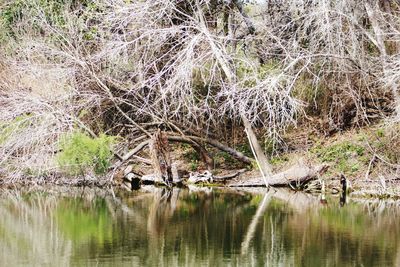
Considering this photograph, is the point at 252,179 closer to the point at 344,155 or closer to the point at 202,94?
the point at 344,155

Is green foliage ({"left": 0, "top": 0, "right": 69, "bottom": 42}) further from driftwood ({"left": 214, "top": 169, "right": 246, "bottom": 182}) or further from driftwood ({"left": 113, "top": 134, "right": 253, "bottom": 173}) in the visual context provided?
driftwood ({"left": 214, "top": 169, "right": 246, "bottom": 182})

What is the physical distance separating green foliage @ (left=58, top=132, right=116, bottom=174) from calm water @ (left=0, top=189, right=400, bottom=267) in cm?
68

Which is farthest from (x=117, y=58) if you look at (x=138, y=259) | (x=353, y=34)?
(x=138, y=259)

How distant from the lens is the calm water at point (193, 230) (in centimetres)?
1068

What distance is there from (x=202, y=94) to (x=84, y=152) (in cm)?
401

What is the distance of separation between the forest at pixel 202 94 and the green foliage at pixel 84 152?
34mm

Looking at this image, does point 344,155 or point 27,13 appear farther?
point 27,13

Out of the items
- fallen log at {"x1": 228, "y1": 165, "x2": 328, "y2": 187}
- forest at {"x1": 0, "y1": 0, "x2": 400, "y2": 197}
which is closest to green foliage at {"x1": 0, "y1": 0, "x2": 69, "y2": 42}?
forest at {"x1": 0, "y1": 0, "x2": 400, "y2": 197}

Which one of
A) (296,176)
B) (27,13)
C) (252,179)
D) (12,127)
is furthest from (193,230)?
(27,13)

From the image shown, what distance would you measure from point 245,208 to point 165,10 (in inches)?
253

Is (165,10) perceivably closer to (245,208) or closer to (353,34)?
(353,34)

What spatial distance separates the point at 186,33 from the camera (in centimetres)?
1861

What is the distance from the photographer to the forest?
707 inches

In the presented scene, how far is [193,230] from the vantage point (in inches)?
516
